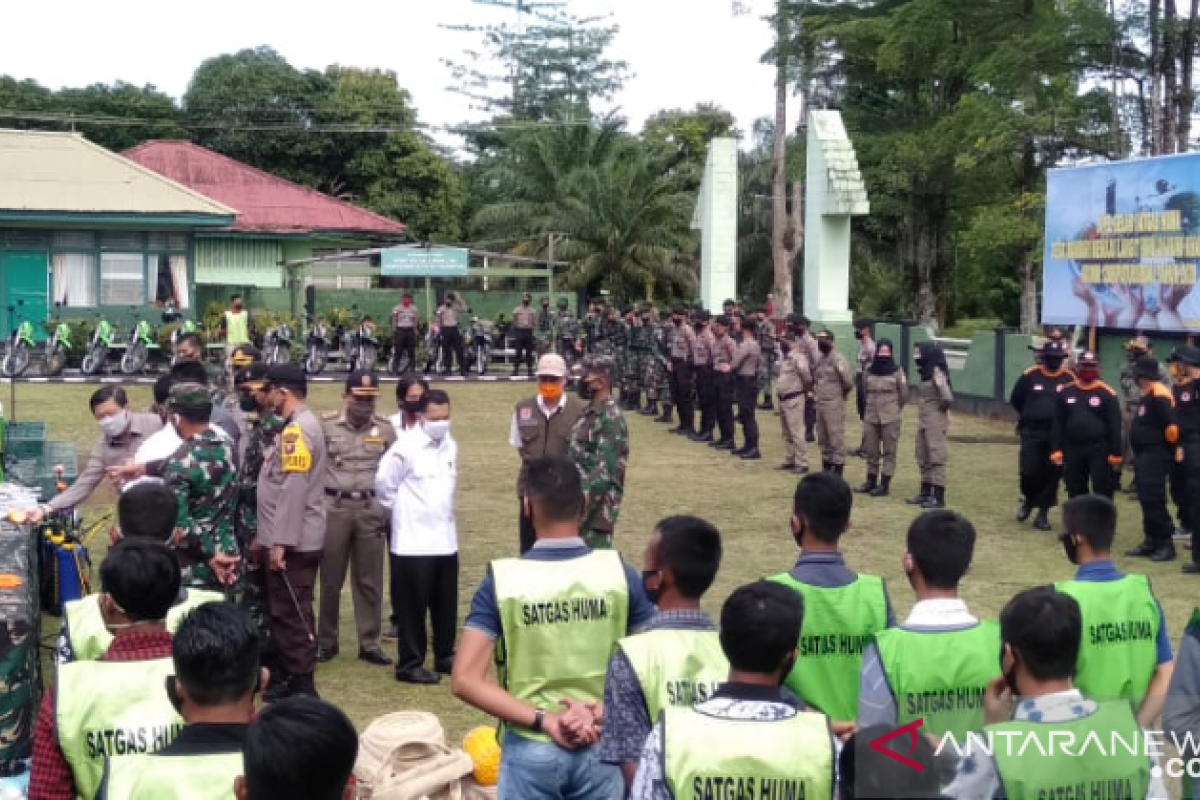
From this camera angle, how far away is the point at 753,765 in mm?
3084

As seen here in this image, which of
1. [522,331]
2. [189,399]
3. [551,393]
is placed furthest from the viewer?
[522,331]

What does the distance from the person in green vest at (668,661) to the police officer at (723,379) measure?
1363cm

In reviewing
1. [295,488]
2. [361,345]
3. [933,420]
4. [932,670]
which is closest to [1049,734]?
[932,670]

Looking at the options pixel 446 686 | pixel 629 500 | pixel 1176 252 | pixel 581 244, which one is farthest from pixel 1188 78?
pixel 446 686

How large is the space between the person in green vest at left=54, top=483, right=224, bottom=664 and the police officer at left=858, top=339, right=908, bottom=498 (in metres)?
9.83

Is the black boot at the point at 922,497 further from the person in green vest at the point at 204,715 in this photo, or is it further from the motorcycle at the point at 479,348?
the motorcycle at the point at 479,348

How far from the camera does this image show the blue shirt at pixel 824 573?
4.32 m

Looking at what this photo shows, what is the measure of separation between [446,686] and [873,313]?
33.6 m

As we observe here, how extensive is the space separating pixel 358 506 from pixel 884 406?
24.7 feet

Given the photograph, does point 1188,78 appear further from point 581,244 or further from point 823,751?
point 823,751

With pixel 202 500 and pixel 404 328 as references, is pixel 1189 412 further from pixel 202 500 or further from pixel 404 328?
pixel 404 328

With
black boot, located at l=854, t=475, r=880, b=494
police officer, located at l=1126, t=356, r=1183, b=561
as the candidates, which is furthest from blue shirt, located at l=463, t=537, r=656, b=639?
black boot, located at l=854, t=475, r=880, b=494

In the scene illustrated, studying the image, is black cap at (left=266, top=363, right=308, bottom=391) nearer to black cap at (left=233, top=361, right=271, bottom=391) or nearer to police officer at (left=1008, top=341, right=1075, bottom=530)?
black cap at (left=233, top=361, right=271, bottom=391)

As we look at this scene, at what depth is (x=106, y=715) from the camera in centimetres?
370
